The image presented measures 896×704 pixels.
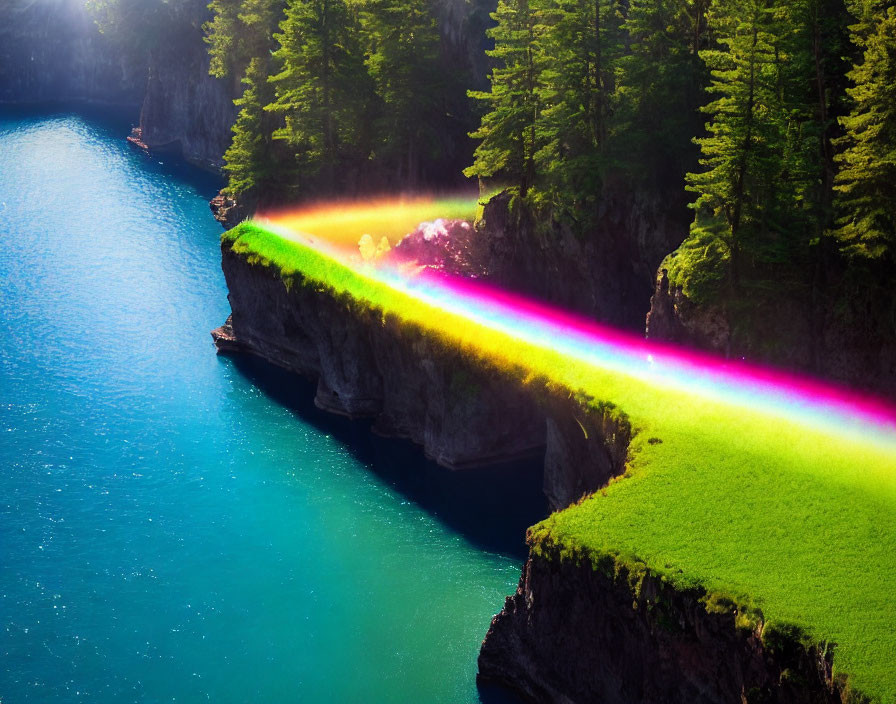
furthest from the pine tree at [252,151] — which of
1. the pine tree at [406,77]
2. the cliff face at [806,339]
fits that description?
the cliff face at [806,339]

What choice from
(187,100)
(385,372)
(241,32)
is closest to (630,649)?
(385,372)

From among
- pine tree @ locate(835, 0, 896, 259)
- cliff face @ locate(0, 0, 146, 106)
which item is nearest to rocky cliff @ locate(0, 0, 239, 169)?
cliff face @ locate(0, 0, 146, 106)

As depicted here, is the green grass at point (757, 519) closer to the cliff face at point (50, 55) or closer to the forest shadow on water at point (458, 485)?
the forest shadow on water at point (458, 485)

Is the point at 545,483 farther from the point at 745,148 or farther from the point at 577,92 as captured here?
the point at 577,92

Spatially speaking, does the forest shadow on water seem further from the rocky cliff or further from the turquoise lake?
the rocky cliff

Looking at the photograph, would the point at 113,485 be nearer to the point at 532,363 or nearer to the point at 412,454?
the point at 412,454

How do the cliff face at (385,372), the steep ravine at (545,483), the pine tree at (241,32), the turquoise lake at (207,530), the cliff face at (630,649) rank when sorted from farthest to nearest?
Answer: 1. the pine tree at (241,32)
2. the cliff face at (385,372)
3. the turquoise lake at (207,530)
4. the steep ravine at (545,483)
5. the cliff face at (630,649)
